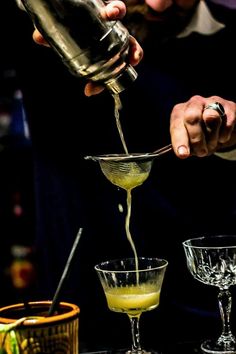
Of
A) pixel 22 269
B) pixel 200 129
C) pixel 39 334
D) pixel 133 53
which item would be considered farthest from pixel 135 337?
pixel 22 269

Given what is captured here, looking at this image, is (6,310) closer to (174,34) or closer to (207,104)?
(207,104)

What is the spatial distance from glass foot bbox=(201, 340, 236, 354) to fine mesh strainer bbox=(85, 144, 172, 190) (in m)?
0.43

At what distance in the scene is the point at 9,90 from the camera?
136 inches

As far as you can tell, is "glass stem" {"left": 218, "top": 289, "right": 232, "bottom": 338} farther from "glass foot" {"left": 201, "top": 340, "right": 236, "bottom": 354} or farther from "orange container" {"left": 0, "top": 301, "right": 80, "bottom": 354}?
"orange container" {"left": 0, "top": 301, "right": 80, "bottom": 354}

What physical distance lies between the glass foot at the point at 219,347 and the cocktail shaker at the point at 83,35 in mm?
662

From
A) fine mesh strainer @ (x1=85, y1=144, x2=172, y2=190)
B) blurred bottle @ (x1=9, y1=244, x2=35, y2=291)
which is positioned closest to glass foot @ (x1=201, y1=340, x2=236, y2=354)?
fine mesh strainer @ (x1=85, y1=144, x2=172, y2=190)

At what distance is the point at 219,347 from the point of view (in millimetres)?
1609

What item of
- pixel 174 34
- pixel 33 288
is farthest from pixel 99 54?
pixel 33 288

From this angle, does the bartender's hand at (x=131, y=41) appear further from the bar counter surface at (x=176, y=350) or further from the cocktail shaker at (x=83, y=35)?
the bar counter surface at (x=176, y=350)

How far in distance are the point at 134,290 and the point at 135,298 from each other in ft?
0.07

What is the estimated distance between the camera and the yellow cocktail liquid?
5.20ft

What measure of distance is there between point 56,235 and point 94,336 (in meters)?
0.44

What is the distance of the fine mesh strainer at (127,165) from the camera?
5.47 feet

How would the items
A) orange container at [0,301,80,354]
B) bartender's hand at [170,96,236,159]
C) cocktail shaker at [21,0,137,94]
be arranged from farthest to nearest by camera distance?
bartender's hand at [170,96,236,159]
cocktail shaker at [21,0,137,94]
orange container at [0,301,80,354]
